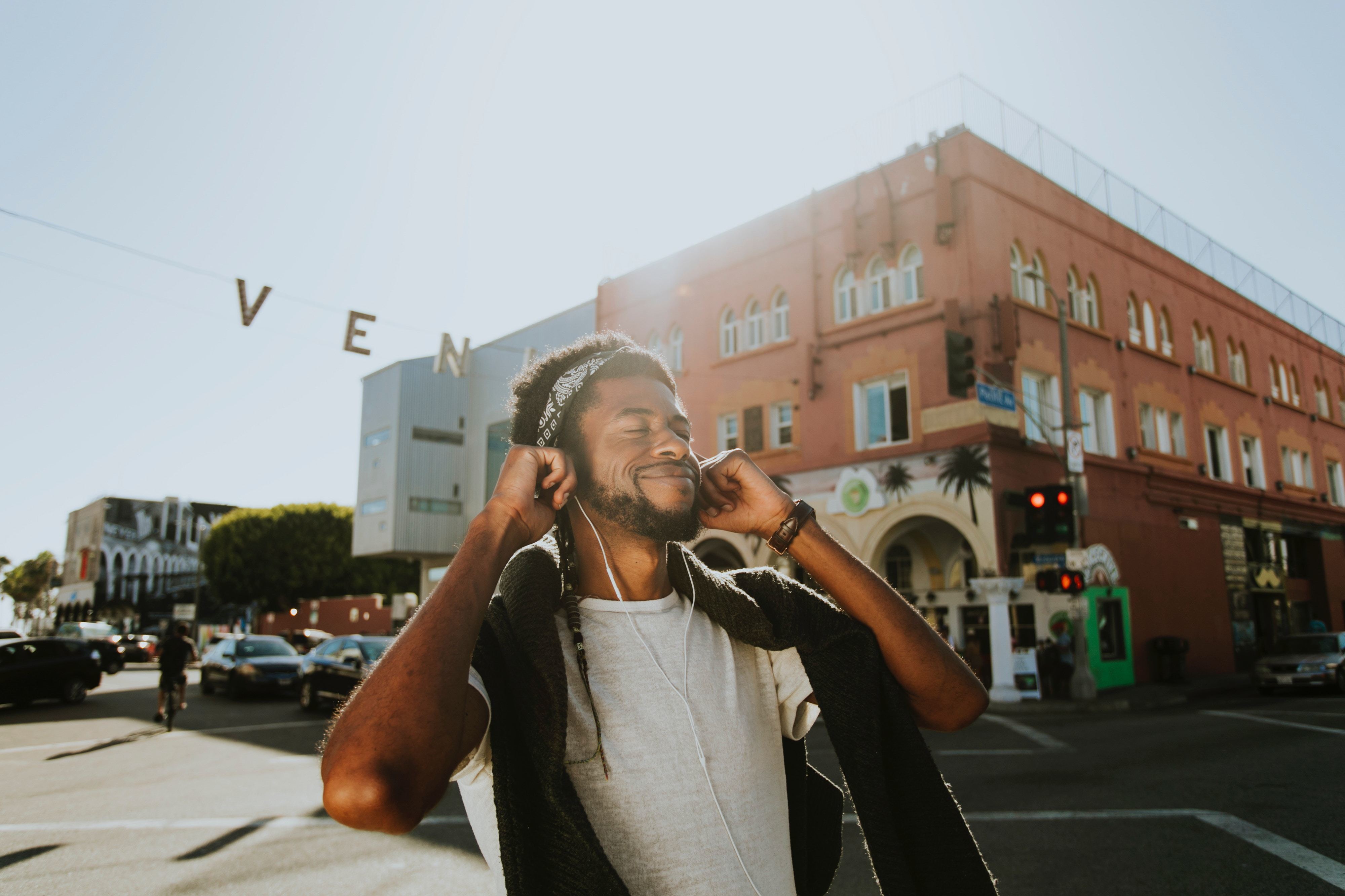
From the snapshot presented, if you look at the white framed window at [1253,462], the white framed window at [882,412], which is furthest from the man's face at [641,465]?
the white framed window at [1253,462]

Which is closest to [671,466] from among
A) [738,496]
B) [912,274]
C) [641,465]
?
[641,465]

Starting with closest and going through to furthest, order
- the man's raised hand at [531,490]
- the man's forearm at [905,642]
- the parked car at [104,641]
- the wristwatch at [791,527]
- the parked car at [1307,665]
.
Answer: the man's raised hand at [531,490] < the man's forearm at [905,642] < the wristwatch at [791,527] < the parked car at [1307,665] < the parked car at [104,641]

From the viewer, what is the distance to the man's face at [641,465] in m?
1.96

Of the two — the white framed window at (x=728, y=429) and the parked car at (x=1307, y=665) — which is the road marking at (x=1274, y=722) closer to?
the parked car at (x=1307, y=665)

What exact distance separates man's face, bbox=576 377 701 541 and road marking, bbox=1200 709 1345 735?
12559 millimetres

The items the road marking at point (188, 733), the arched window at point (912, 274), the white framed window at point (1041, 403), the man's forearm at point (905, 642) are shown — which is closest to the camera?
the man's forearm at point (905, 642)

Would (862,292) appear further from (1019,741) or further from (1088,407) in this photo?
(1019,741)

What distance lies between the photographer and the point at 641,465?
199cm

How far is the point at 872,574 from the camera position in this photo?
6.40ft

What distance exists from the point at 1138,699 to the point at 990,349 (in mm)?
7661

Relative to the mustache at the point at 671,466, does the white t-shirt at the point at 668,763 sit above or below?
below

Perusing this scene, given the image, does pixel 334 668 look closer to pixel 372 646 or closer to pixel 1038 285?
pixel 372 646

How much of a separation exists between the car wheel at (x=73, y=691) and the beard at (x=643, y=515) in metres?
21.6

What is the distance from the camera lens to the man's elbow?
138 centimetres
